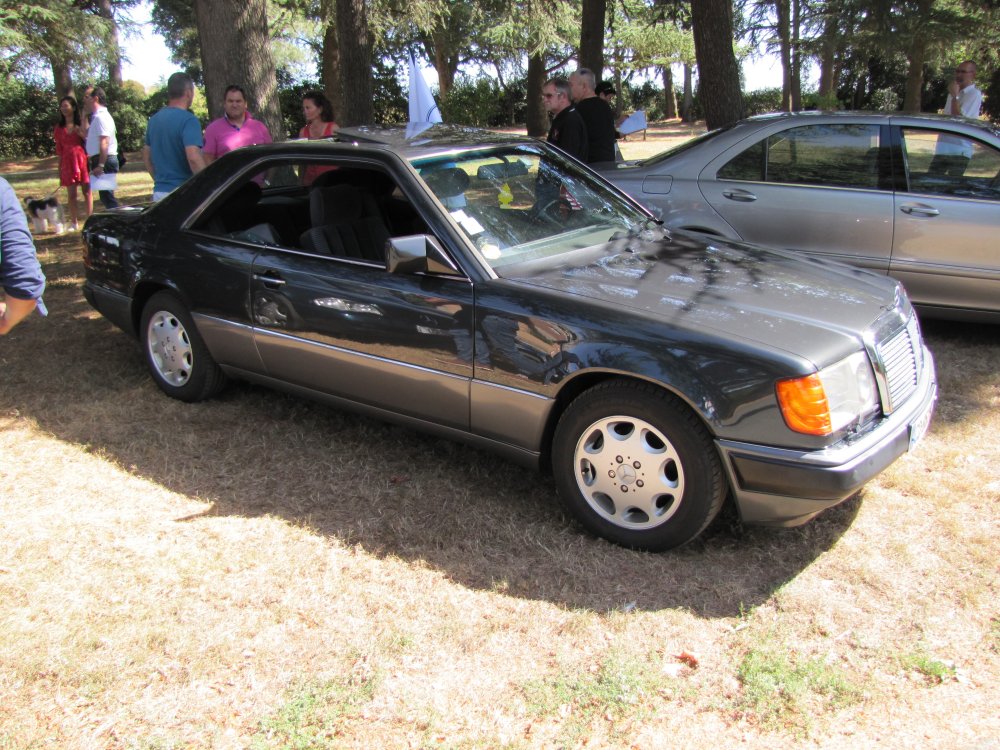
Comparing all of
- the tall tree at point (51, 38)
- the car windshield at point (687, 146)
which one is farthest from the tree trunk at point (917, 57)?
the tall tree at point (51, 38)

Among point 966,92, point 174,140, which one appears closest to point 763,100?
point 966,92

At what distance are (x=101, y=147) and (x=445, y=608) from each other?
8.57 metres

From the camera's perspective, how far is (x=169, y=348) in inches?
203

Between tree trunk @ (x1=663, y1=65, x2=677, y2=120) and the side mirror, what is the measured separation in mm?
38719

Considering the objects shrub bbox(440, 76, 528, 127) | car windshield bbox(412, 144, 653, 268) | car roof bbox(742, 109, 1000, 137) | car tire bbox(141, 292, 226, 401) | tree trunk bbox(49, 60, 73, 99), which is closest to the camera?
car windshield bbox(412, 144, 653, 268)

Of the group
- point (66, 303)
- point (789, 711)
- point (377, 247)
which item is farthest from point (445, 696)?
point (66, 303)

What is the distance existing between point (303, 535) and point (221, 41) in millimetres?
6205

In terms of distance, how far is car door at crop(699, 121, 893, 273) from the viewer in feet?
19.0

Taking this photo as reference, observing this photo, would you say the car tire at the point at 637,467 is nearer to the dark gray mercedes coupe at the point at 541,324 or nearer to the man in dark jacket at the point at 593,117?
the dark gray mercedes coupe at the point at 541,324

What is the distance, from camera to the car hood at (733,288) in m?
3.27

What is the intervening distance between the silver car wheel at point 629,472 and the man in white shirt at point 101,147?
8.18 m

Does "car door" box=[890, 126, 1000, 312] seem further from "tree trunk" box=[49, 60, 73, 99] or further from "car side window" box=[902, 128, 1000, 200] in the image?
"tree trunk" box=[49, 60, 73, 99]

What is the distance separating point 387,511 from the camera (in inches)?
156

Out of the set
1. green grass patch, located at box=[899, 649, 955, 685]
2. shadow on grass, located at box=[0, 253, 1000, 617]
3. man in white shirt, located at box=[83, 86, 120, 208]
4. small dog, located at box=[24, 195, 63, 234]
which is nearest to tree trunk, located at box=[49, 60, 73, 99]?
small dog, located at box=[24, 195, 63, 234]
